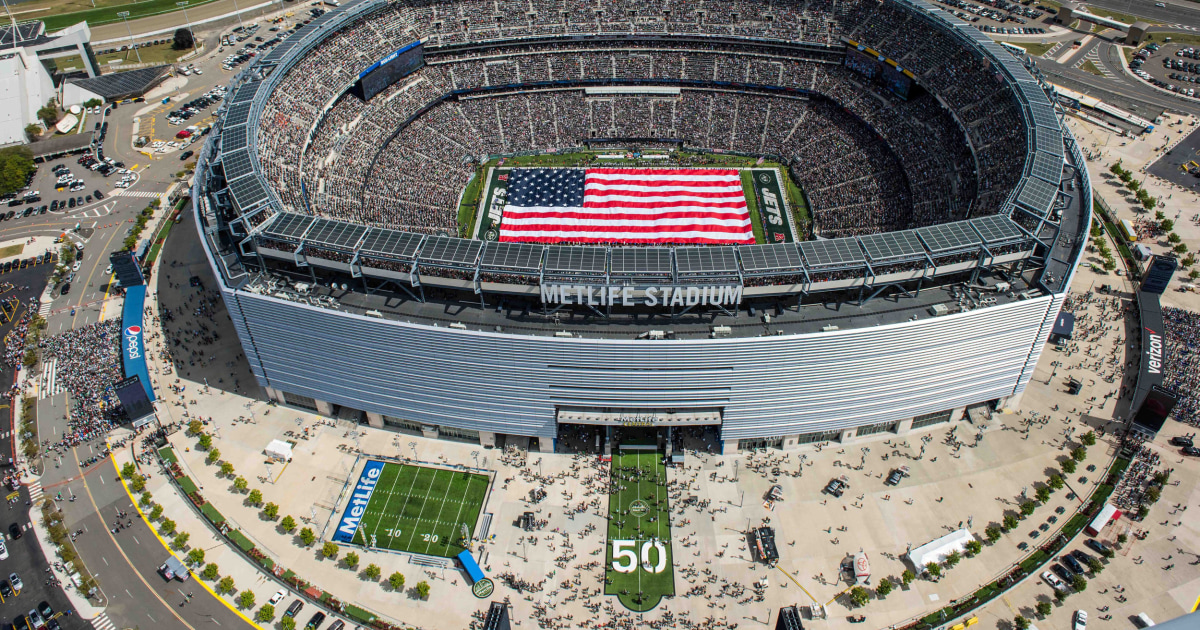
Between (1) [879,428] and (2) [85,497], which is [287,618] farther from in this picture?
(1) [879,428]

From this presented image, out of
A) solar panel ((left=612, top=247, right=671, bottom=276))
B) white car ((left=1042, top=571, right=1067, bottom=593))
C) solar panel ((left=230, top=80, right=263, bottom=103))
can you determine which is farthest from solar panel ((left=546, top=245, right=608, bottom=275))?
solar panel ((left=230, top=80, right=263, bottom=103))

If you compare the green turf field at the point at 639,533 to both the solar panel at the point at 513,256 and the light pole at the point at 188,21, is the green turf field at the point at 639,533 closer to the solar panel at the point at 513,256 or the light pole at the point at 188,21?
the solar panel at the point at 513,256

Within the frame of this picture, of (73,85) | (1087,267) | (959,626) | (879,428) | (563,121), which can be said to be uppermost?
(73,85)

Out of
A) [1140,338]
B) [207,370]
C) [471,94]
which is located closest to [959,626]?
[1140,338]

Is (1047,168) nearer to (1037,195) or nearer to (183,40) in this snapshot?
(1037,195)

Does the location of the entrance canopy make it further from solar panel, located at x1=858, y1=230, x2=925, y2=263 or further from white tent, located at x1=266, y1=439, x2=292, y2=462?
white tent, located at x1=266, y1=439, x2=292, y2=462

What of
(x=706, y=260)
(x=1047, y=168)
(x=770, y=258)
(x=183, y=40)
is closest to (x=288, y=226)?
(x=706, y=260)
